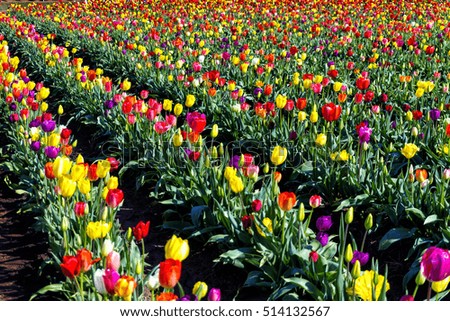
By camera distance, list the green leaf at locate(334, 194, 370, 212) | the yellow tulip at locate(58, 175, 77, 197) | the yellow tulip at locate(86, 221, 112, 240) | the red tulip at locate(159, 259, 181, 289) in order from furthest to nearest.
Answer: the green leaf at locate(334, 194, 370, 212) → the yellow tulip at locate(58, 175, 77, 197) → the yellow tulip at locate(86, 221, 112, 240) → the red tulip at locate(159, 259, 181, 289)

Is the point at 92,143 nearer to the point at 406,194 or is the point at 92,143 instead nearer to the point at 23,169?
the point at 23,169

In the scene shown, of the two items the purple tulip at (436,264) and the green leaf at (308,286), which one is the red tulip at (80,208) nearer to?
the green leaf at (308,286)

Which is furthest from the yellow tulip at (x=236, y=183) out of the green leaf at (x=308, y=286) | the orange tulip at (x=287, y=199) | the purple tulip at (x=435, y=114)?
the purple tulip at (x=435, y=114)

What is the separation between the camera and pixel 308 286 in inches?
99.7

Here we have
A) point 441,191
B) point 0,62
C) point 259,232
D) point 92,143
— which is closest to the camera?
point 259,232

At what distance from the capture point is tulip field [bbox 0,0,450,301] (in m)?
2.55

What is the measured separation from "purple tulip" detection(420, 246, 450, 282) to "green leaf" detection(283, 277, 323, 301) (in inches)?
Result: 26.0

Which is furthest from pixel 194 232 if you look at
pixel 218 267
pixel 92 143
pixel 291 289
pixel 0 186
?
pixel 92 143

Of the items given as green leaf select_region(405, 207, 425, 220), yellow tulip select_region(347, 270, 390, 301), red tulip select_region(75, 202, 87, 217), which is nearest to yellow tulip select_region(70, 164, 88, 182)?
red tulip select_region(75, 202, 87, 217)

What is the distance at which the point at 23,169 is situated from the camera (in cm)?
433

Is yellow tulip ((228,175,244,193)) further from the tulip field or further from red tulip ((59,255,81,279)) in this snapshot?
red tulip ((59,255,81,279))

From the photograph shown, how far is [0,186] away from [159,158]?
1.45 m

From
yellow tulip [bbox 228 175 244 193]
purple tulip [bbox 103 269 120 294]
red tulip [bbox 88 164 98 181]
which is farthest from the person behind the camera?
red tulip [bbox 88 164 98 181]

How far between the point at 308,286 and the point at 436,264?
787 mm
